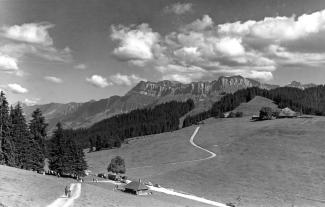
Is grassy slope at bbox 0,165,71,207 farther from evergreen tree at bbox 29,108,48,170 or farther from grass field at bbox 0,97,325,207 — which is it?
evergreen tree at bbox 29,108,48,170

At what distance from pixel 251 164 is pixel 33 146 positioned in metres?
61.6

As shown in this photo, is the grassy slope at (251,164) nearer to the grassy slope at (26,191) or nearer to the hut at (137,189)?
the hut at (137,189)

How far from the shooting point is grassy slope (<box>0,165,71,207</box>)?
33588 mm

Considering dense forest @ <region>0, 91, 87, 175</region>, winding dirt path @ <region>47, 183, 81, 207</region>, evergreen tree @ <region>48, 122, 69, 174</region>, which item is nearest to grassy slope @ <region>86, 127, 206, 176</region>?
dense forest @ <region>0, 91, 87, 175</region>

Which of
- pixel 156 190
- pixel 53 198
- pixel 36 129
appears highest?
pixel 36 129

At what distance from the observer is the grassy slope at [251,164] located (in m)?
80.9

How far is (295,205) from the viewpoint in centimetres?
6844

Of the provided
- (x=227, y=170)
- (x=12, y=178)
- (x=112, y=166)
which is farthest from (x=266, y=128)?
(x=12, y=178)

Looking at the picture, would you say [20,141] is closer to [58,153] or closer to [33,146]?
[33,146]

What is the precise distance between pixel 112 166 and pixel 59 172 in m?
27.4

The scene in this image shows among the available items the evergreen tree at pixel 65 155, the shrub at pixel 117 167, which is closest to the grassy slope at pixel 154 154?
the shrub at pixel 117 167

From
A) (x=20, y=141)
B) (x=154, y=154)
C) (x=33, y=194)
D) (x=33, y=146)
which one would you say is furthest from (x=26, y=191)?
(x=154, y=154)

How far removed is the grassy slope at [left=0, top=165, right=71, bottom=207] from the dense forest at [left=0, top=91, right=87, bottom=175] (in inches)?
1309

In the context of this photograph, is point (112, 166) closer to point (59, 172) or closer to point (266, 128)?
point (59, 172)
